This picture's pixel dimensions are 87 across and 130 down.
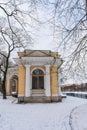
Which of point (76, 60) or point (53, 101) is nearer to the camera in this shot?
point (76, 60)

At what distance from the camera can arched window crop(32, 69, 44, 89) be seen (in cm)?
2319

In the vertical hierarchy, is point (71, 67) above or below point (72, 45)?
below

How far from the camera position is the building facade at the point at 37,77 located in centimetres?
2272

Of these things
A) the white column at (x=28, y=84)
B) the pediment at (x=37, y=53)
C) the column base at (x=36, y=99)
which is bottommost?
the column base at (x=36, y=99)

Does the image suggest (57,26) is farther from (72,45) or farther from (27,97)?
(27,97)

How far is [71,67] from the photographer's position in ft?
31.5

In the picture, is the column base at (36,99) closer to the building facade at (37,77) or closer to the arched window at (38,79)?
the building facade at (37,77)

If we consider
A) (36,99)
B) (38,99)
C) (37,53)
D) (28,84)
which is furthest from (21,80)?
(37,53)

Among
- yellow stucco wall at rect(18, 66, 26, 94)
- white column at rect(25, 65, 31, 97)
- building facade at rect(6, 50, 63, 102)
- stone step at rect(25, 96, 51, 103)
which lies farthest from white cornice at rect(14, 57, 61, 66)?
stone step at rect(25, 96, 51, 103)

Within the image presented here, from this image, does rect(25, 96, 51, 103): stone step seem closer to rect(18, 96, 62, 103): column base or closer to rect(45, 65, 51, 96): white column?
rect(18, 96, 62, 103): column base

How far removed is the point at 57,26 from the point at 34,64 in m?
14.2

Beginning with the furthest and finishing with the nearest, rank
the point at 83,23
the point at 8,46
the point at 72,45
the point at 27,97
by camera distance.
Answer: the point at 8,46 → the point at 27,97 → the point at 72,45 → the point at 83,23

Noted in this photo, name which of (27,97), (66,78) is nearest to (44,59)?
(27,97)

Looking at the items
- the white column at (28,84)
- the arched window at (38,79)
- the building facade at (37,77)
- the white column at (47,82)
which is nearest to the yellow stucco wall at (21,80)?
the building facade at (37,77)
